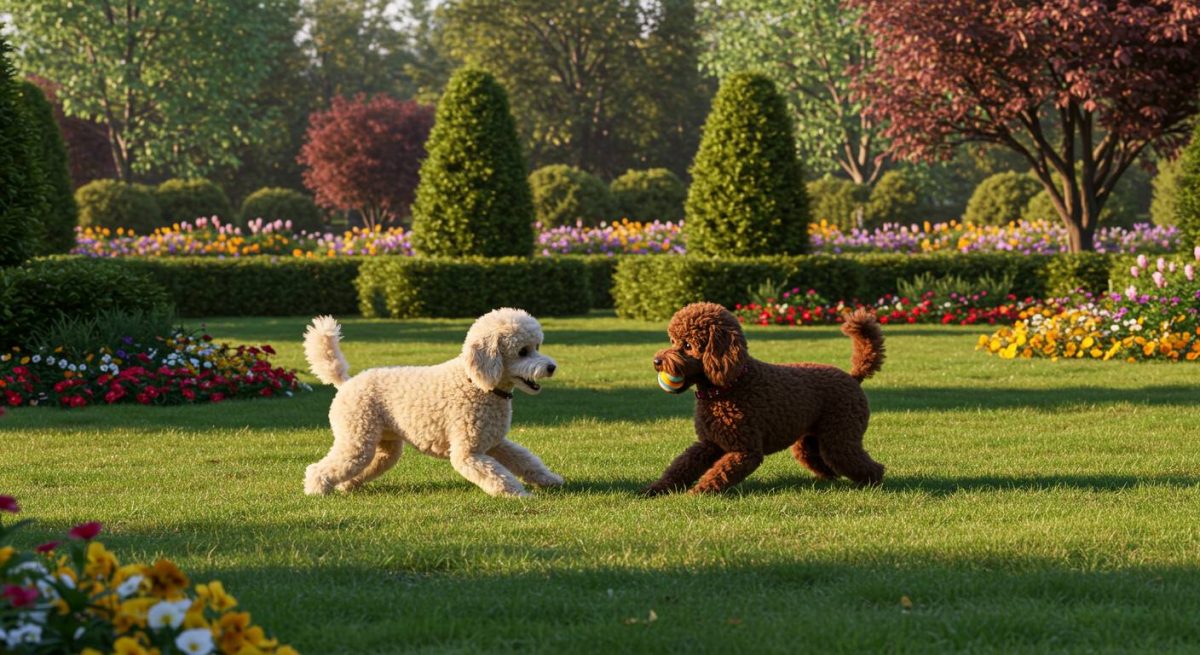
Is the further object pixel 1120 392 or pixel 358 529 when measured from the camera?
pixel 1120 392

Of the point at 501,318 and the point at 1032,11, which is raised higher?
the point at 1032,11

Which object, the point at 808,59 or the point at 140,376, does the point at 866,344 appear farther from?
the point at 808,59

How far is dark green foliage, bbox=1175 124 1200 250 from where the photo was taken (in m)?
15.0

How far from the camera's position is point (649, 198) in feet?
102

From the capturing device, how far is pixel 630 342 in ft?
51.4

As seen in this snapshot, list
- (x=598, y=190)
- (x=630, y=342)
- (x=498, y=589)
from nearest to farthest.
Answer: (x=498, y=589)
(x=630, y=342)
(x=598, y=190)

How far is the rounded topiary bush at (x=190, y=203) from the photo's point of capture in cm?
3162

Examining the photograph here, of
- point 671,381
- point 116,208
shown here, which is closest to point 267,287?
point 116,208

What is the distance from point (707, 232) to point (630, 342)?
152 inches

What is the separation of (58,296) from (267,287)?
10.4 m

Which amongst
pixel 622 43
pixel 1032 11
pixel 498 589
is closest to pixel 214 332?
pixel 1032 11

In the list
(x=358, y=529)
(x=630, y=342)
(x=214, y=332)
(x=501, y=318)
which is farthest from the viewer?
(x=214, y=332)

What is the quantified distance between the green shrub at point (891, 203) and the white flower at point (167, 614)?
30.2 metres

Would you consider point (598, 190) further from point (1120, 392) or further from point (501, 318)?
point (501, 318)
